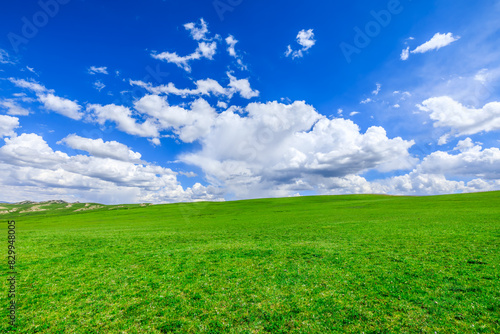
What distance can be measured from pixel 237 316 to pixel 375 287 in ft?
32.0

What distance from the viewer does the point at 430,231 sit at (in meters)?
31.9

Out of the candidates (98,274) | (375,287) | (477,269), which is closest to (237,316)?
(375,287)

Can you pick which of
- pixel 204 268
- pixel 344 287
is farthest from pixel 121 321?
pixel 344 287

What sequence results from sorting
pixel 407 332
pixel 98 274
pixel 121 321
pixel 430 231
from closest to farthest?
pixel 407 332 → pixel 121 321 → pixel 98 274 → pixel 430 231

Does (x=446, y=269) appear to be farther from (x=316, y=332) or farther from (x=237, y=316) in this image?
(x=237, y=316)

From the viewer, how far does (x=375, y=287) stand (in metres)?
15.0

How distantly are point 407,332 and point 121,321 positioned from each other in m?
14.9

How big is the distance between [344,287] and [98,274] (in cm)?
2057

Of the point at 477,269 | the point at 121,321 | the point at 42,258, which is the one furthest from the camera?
the point at 42,258

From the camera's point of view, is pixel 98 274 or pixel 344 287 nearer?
pixel 344 287

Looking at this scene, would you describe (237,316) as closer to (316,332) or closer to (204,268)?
(316,332)

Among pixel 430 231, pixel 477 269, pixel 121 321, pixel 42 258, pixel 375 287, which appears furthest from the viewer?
pixel 430 231

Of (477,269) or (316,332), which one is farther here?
(477,269)

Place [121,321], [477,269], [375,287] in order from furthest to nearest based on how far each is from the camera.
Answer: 1. [477,269]
2. [375,287]
3. [121,321]
